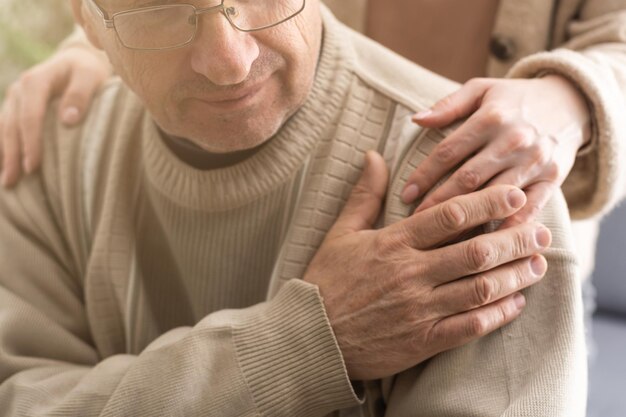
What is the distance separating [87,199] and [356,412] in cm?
64

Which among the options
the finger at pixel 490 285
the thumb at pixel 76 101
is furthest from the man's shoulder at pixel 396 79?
the thumb at pixel 76 101

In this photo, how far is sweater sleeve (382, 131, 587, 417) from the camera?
936mm

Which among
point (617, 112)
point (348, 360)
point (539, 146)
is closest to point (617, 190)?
point (617, 112)

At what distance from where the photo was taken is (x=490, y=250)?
94cm

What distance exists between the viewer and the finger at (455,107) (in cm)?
108

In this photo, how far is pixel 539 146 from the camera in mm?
1047

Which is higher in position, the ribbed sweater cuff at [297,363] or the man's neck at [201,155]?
the man's neck at [201,155]

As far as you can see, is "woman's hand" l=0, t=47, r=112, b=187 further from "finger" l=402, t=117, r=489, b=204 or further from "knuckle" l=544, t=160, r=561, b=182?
"knuckle" l=544, t=160, r=561, b=182

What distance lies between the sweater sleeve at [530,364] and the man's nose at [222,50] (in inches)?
18.2

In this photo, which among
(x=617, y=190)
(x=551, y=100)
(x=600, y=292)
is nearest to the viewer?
(x=551, y=100)

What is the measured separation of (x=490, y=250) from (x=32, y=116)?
36.8 inches

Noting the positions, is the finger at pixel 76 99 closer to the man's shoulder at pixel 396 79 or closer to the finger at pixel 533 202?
the man's shoulder at pixel 396 79

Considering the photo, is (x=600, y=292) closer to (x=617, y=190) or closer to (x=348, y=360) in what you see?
(x=617, y=190)

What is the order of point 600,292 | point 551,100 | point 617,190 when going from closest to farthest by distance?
point 551,100, point 617,190, point 600,292
